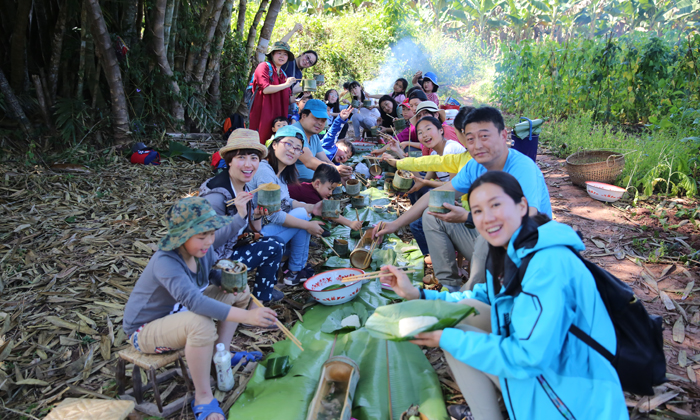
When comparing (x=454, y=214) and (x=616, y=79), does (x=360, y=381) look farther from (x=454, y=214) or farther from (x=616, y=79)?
(x=616, y=79)

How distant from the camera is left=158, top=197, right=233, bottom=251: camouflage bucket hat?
210cm

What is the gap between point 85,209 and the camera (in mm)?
4691

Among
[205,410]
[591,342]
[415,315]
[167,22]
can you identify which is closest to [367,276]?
[415,315]

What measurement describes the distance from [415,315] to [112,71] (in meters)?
6.09

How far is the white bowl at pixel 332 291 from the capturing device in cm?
315

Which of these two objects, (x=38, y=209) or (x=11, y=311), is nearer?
(x=11, y=311)

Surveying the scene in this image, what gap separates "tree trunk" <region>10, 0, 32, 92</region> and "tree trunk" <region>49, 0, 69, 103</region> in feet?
1.05

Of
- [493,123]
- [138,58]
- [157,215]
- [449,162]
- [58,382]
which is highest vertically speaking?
[138,58]

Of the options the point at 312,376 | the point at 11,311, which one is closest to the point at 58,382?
the point at 11,311

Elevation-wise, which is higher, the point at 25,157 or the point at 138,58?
the point at 138,58

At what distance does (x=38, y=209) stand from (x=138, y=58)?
3091mm

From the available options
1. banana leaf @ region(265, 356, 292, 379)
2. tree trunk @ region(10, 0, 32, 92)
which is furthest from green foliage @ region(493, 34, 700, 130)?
tree trunk @ region(10, 0, 32, 92)

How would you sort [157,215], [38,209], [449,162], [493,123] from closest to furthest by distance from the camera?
[493,123] < [449,162] < [38,209] < [157,215]

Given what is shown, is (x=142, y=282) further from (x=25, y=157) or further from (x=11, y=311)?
(x=25, y=157)
